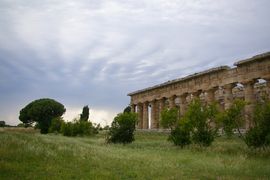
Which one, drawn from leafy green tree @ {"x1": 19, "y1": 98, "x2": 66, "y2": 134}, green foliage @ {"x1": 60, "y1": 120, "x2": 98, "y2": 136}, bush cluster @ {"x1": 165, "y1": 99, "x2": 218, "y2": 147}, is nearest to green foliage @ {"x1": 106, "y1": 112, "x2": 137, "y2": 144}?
bush cluster @ {"x1": 165, "y1": 99, "x2": 218, "y2": 147}

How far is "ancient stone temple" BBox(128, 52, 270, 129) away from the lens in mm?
35125

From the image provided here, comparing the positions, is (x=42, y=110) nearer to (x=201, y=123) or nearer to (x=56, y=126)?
(x=56, y=126)

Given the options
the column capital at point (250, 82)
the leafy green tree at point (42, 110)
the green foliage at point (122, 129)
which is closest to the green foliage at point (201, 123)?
the green foliage at point (122, 129)

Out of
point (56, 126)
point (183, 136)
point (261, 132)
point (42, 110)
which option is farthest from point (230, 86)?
point (42, 110)

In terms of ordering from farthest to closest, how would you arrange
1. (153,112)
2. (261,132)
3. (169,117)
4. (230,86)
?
(153,112) → (230,86) → (169,117) → (261,132)

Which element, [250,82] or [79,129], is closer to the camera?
[250,82]

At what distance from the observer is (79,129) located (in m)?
46.8

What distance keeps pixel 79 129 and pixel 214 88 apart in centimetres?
1975

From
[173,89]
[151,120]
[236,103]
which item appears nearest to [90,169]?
[236,103]

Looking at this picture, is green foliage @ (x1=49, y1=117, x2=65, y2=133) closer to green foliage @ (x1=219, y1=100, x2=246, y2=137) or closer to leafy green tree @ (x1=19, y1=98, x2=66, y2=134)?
leafy green tree @ (x1=19, y1=98, x2=66, y2=134)

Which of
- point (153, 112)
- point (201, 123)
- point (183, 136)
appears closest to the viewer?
point (201, 123)

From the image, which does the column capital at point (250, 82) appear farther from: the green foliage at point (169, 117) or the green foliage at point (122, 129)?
the green foliage at point (122, 129)

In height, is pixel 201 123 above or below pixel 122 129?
above

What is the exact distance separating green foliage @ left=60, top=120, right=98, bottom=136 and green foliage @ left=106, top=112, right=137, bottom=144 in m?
13.4
